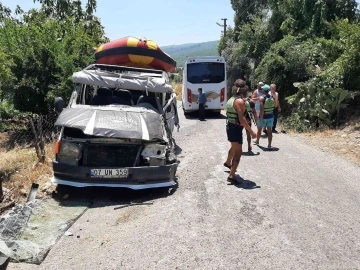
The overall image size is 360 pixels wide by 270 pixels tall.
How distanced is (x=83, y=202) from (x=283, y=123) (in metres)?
11.5

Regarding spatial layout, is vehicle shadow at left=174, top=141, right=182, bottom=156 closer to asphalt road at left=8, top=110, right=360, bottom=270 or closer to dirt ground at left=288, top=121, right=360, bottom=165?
asphalt road at left=8, top=110, right=360, bottom=270

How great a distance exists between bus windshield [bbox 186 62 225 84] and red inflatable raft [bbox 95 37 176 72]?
8.63 metres

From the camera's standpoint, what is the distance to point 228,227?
17.4ft

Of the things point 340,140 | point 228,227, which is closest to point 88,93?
point 228,227

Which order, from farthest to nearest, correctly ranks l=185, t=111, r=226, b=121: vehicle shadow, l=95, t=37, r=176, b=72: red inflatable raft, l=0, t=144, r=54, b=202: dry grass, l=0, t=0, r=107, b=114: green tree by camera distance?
1. l=185, t=111, r=226, b=121: vehicle shadow
2. l=0, t=0, r=107, b=114: green tree
3. l=95, t=37, r=176, b=72: red inflatable raft
4. l=0, t=144, r=54, b=202: dry grass

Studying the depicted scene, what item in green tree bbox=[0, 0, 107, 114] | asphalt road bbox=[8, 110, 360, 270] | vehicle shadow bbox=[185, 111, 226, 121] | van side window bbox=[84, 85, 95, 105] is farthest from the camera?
vehicle shadow bbox=[185, 111, 226, 121]

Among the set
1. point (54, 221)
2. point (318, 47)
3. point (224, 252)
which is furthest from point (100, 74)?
point (318, 47)

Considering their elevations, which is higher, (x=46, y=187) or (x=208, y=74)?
(x=208, y=74)

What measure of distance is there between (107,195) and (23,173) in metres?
2.80

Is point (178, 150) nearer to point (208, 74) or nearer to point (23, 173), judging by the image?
point (23, 173)

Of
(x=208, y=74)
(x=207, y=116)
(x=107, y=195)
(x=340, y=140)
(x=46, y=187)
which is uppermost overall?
(x=208, y=74)

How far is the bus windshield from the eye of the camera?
1978 cm

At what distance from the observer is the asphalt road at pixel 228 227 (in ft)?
14.7

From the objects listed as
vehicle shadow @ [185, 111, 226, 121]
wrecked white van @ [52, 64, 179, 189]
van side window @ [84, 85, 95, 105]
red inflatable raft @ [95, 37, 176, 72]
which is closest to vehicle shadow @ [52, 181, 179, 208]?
wrecked white van @ [52, 64, 179, 189]
